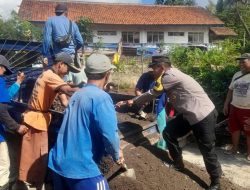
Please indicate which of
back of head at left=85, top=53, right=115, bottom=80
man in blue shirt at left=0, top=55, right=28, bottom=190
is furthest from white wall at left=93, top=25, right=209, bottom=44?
back of head at left=85, top=53, right=115, bottom=80

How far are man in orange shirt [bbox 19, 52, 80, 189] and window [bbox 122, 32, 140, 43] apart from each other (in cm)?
3073

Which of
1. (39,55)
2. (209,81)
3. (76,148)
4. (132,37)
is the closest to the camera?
(76,148)

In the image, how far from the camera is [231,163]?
6.25 m

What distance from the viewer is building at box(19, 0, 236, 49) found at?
33.5 meters

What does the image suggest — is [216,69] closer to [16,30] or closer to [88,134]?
[88,134]

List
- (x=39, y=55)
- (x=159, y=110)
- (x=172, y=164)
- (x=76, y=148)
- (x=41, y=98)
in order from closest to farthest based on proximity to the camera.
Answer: (x=76, y=148) → (x=41, y=98) → (x=172, y=164) → (x=159, y=110) → (x=39, y=55)

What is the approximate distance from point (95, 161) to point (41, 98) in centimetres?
155

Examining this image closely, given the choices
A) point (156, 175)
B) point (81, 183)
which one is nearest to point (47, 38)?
point (156, 175)

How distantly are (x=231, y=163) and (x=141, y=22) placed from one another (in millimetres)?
28679

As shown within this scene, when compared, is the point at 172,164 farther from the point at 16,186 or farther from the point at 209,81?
the point at 209,81

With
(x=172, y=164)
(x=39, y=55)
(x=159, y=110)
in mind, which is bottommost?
(x=172, y=164)

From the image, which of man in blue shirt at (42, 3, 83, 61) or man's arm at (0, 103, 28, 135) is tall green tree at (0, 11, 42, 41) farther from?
man's arm at (0, 103, 28, 135)

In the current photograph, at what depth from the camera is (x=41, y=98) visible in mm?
4250

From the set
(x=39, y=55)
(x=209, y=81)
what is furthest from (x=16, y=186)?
(x=209, y=81)
